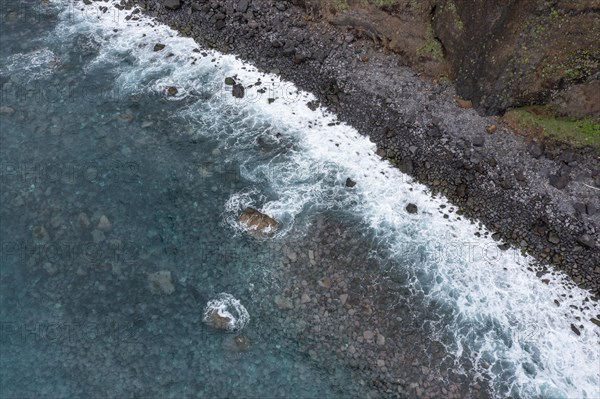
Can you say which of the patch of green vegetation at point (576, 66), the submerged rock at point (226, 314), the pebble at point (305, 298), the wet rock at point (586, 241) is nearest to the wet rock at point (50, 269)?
the submerged rock at point (226, 314)

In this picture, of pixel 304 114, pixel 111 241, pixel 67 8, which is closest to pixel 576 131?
pixel 304 114

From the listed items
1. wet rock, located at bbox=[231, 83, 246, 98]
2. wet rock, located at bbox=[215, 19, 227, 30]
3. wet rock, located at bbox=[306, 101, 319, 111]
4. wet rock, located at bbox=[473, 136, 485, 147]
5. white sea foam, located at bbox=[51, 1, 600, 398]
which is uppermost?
wet rock, located at bbox=[473, 136, 485, 147]

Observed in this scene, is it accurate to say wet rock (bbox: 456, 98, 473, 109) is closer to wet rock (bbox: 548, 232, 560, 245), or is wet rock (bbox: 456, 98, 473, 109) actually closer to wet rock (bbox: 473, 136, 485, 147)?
wet rock (bbox: 473, 136, 485, 147)

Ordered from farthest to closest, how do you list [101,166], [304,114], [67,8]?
[67,8]
[304,114]
[101,166]

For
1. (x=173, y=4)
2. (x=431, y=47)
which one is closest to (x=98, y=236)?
(x=173, y=4)

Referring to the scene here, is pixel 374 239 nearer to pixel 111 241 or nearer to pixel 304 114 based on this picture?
pixel 304 114

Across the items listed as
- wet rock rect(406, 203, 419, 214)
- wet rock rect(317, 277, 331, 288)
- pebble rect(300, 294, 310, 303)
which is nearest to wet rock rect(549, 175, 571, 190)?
→ wet rock rect(406, 203, 419, 214)

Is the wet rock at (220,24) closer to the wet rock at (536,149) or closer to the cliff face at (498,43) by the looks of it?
the cliff face at (498,43)
